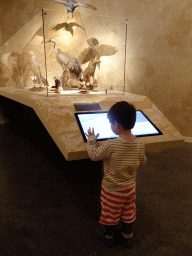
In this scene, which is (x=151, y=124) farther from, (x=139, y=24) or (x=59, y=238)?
(x=139, y=24)

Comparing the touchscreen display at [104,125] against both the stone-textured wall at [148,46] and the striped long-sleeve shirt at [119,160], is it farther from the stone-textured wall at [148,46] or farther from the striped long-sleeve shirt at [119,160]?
the stone-textured wall at [148,46]

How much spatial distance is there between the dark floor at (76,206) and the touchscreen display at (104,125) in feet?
1.65

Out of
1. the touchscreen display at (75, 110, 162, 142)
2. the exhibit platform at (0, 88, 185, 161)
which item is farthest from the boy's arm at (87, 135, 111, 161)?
the touchscreen display at (75, 110, 162, 142)

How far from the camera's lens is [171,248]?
1395 mm

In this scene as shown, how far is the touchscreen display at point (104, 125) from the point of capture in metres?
1.85

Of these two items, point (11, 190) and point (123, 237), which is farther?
point (11, 190)

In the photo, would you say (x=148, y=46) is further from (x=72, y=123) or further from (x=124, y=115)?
(x=124, y=115)

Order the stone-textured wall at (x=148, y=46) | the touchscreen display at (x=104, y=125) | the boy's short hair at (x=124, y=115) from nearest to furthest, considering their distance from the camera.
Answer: the boy's short hair at (x=124, y=115)
the touchscreen display at (x=104, y=125)
the stone-textured wall at (x=148, y=46)

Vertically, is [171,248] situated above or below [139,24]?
below

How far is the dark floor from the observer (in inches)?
54.8

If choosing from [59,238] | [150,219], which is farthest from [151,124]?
[59,238]

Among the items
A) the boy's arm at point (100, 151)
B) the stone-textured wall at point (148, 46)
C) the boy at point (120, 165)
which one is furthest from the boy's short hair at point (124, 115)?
the stone-textured wall at point (148, 46)

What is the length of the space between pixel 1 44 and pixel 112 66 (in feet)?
8.19

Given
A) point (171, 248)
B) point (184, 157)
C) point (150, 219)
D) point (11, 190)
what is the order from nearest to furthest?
point (171, 248), point (150, 219), point (11, 190), point (184, 157)
